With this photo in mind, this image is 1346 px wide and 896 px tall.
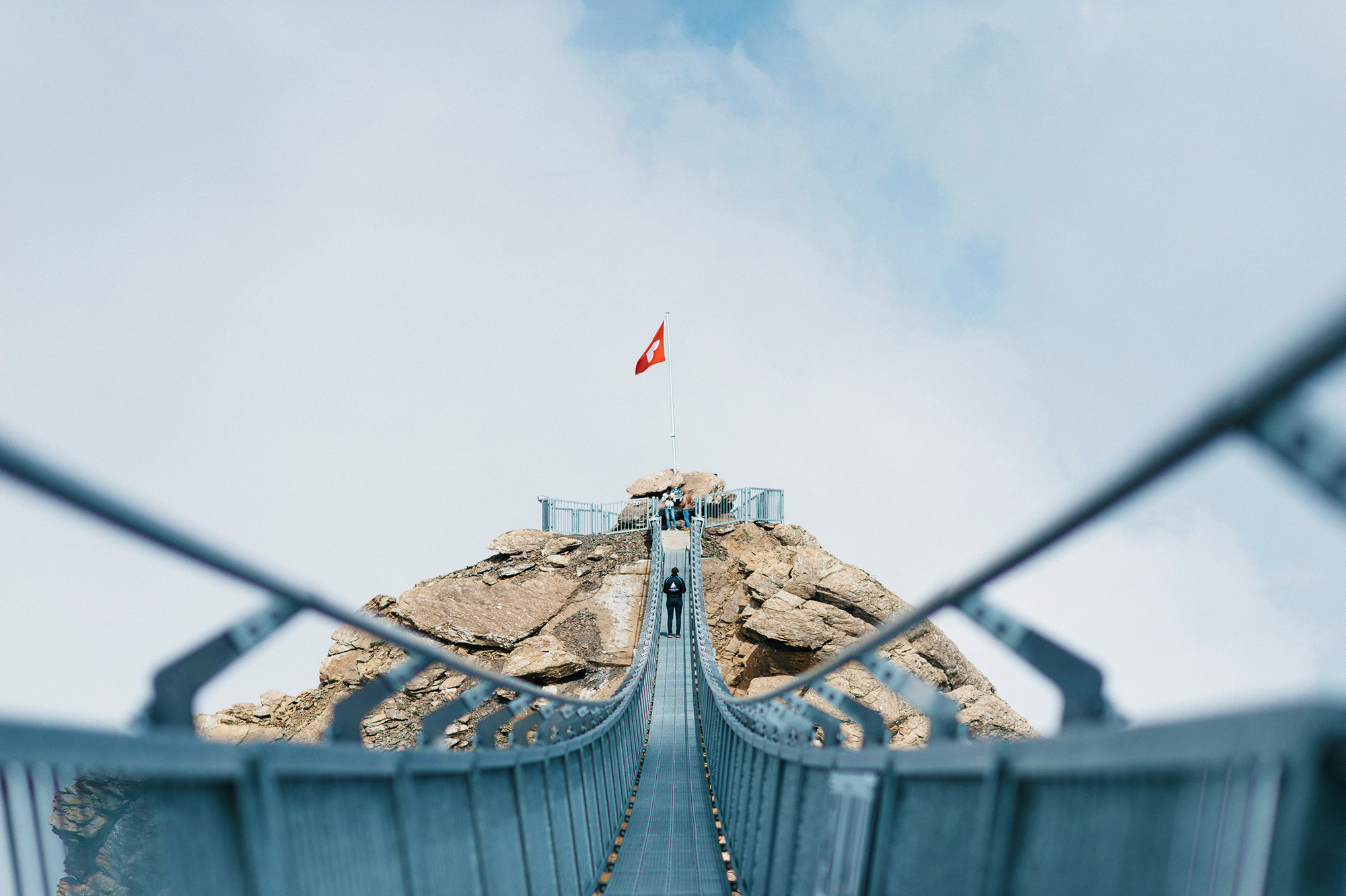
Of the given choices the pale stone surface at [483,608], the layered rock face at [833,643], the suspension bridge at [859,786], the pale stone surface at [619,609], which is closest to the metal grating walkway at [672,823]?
the suspension bridge at [859,786]

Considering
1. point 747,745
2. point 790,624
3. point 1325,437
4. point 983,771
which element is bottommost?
point 790,624

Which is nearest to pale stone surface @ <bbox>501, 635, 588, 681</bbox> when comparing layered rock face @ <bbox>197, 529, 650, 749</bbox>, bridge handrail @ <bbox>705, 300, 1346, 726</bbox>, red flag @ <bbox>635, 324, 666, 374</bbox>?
layered rock face @ <bbox>197, 529, 650, 749</bbox>

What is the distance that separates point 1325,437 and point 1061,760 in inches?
42.0

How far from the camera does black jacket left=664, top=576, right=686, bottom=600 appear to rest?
21.6 meters

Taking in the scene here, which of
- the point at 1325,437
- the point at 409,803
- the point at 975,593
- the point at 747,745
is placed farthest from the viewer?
the point at 747,745

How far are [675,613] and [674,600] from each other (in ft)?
2.60

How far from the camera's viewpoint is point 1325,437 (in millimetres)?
1202

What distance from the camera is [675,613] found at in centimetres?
2264

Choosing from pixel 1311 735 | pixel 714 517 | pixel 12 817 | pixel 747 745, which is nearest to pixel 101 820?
pixel 12 817

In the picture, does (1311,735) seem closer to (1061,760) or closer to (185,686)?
(1061,760)

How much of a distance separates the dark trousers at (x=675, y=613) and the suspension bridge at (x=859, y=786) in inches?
682

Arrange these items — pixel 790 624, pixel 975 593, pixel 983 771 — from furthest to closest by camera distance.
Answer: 1. pixel 790 624
2. pixel 975 593
3. pixel 983 771

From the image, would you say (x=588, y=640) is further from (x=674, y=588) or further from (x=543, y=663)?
(x=674, y=588)

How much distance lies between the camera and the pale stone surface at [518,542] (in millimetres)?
27422
